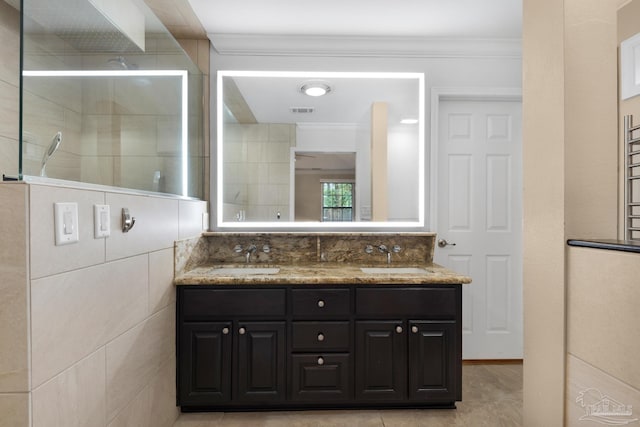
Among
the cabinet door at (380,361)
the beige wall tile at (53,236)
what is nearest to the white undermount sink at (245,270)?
the cabinet door at (380,361)

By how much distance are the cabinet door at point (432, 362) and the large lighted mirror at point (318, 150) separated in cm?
81

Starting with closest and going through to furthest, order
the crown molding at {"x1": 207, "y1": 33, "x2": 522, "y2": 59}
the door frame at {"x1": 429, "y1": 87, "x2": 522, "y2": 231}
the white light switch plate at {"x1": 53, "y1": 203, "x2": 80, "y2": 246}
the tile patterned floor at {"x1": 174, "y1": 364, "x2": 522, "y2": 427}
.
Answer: the white light switch plate at {"x1": 53, "y1": 203, "x2": 80, "y2": 246} → the tile patterned floor at {"x1": 174, "y1": 364, "x2": 522, "y2": 427} → the crown molding at {"x1": 207, "y1": 33, "x2": 522, "y2": 59} → the door frame at {"x1": 429, "y1": 87, "x2": 522, "y2": 231}

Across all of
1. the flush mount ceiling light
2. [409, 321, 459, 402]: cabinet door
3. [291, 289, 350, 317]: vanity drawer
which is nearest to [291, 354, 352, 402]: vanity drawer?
[291, 289, 350, 317]: vanity drawer

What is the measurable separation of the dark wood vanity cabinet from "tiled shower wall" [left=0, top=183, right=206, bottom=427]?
20 centimetres

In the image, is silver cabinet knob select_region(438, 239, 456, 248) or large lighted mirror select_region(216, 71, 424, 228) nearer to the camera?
large lighted mirror select_region(216, 71, 424, 228)

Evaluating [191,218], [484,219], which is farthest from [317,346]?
[484,219]

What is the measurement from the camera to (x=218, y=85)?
2.42 meters

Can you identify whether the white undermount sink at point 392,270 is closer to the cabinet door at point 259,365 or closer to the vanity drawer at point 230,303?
the vanity drawer at point 230,303

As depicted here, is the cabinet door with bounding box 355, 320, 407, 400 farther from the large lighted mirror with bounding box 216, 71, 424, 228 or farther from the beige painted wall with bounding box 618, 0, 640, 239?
the beige painted wall with bounding box 618, 0, 640, 239

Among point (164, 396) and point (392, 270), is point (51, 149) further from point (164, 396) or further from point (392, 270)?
point (392, 270)

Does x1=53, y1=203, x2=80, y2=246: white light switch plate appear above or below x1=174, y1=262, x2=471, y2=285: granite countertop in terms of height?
above

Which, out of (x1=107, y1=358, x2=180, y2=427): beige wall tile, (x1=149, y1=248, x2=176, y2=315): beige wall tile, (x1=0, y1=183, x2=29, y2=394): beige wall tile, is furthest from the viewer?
(x1=149, y1=248, x2=176, y2=315): beige wall tile

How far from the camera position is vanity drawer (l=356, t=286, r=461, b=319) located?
195 centimetres

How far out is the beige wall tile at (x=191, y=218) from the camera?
1.96m
